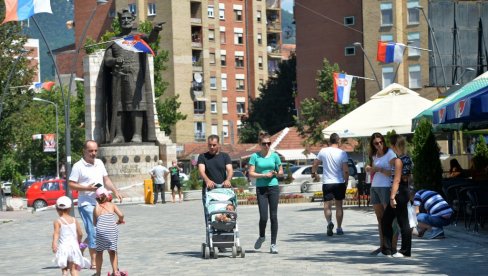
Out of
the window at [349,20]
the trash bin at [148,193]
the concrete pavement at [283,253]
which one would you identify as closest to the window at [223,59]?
the window at [349,20]

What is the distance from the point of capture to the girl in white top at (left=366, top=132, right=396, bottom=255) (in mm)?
17703

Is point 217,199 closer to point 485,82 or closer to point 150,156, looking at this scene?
point 485,82

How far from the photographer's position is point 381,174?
1777cm

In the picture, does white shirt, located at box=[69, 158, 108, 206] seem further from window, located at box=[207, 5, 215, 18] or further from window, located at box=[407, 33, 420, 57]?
window, located at box=[207, 5, 215, 18]

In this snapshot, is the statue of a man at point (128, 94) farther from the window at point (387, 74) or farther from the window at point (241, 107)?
the window at point (241, 107)

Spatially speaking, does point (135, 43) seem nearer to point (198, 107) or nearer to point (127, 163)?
point (127, 163)

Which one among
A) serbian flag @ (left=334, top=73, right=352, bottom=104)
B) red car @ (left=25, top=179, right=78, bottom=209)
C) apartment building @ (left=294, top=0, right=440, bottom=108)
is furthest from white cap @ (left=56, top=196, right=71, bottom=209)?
apartment building @ (left=294, top=0, right=440, bottom=108)

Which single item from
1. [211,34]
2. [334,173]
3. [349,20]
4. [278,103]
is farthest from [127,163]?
[211,34]

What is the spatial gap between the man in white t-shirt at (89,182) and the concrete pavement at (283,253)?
746 millimetres

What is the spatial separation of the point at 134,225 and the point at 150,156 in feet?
79.7

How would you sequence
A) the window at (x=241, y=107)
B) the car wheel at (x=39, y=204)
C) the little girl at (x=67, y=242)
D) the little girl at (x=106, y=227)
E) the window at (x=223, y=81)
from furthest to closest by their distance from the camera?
the window at (x=241, y=107)
the window at (x=223, y=81)
the car wheel at (x=39, y=204)
the little girl at (x=106, y=227)
the little girl at (x=67, y=242)

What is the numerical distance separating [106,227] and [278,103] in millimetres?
95381

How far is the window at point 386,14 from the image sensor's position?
297 ft

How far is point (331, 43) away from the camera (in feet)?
322
